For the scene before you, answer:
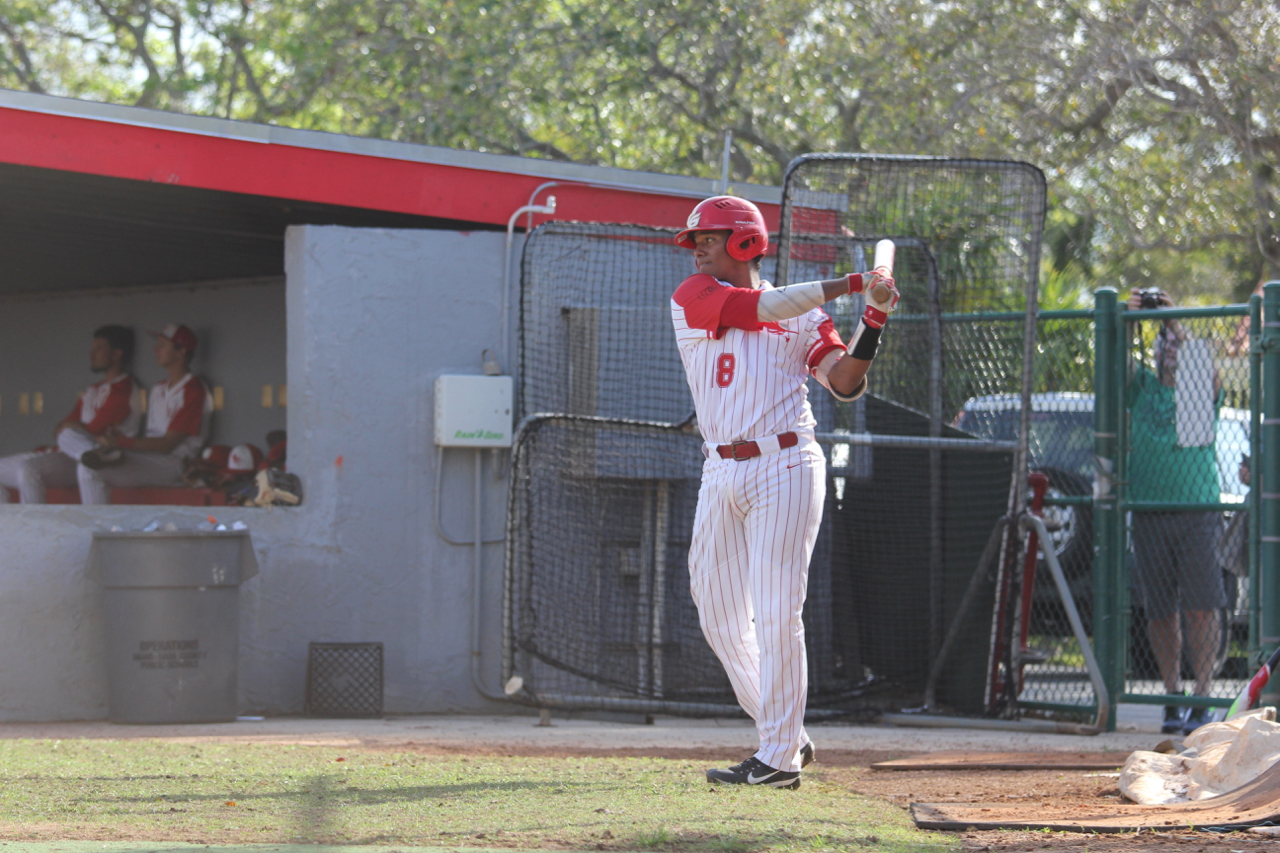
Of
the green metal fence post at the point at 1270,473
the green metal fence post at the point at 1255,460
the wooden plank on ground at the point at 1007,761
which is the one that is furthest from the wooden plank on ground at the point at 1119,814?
the green metal fence post at the point at 1255,460

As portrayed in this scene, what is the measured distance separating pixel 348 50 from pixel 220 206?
978 cm

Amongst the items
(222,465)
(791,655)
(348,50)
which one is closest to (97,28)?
(348,50)

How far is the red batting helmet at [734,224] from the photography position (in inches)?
209

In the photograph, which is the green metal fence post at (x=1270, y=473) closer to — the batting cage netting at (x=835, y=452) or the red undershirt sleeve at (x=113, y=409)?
the batting cage netting at (x=835, y=452)

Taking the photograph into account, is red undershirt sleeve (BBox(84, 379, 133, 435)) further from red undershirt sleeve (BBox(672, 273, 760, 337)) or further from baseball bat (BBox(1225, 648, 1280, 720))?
baseball bat (BBox(1225, 648, 1280, 720))

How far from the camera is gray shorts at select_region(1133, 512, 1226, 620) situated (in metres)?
7.56

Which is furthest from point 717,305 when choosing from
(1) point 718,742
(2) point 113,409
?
(2) point 113,409

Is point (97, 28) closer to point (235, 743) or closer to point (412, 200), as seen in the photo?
point (412, 200)

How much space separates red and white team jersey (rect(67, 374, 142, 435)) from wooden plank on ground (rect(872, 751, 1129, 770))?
6.79m

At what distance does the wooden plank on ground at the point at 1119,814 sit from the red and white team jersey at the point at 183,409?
23.8 feet

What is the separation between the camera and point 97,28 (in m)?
21.5

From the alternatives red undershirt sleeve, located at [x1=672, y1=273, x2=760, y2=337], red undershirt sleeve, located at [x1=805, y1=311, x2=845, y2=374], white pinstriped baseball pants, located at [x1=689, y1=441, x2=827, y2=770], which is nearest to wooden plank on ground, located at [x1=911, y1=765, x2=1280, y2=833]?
white pinstriped baseball pants, located at [x1=689, y1=441, x2=827, y2=770]

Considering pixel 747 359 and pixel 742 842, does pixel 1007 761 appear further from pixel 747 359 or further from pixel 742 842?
pixel 742 842

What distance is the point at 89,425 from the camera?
421 inches
